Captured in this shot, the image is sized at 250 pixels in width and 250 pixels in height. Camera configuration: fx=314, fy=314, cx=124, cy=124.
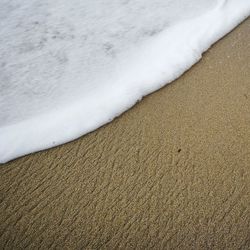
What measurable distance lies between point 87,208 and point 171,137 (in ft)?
1.82

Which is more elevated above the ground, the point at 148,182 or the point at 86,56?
the point at 86,56

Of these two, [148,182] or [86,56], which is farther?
[86,56]

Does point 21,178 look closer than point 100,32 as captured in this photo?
Yes

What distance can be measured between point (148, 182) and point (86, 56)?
1.04 meters

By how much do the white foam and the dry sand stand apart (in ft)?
0.44

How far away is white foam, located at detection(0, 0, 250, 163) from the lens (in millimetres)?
1719

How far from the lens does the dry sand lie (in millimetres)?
1309

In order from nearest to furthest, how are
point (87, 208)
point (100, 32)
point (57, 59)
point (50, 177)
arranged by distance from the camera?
point (87, 208)
point (50, 177)
point (57, 59)
point (100, 32)

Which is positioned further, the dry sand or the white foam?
the white foam

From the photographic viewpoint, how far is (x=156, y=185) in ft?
4.77

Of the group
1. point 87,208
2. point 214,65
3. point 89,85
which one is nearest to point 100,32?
point 89,85

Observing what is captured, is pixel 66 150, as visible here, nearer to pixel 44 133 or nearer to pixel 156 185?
pixel 44 133

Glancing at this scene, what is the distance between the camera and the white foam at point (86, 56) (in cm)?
172

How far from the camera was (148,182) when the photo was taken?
1465 millimetres
